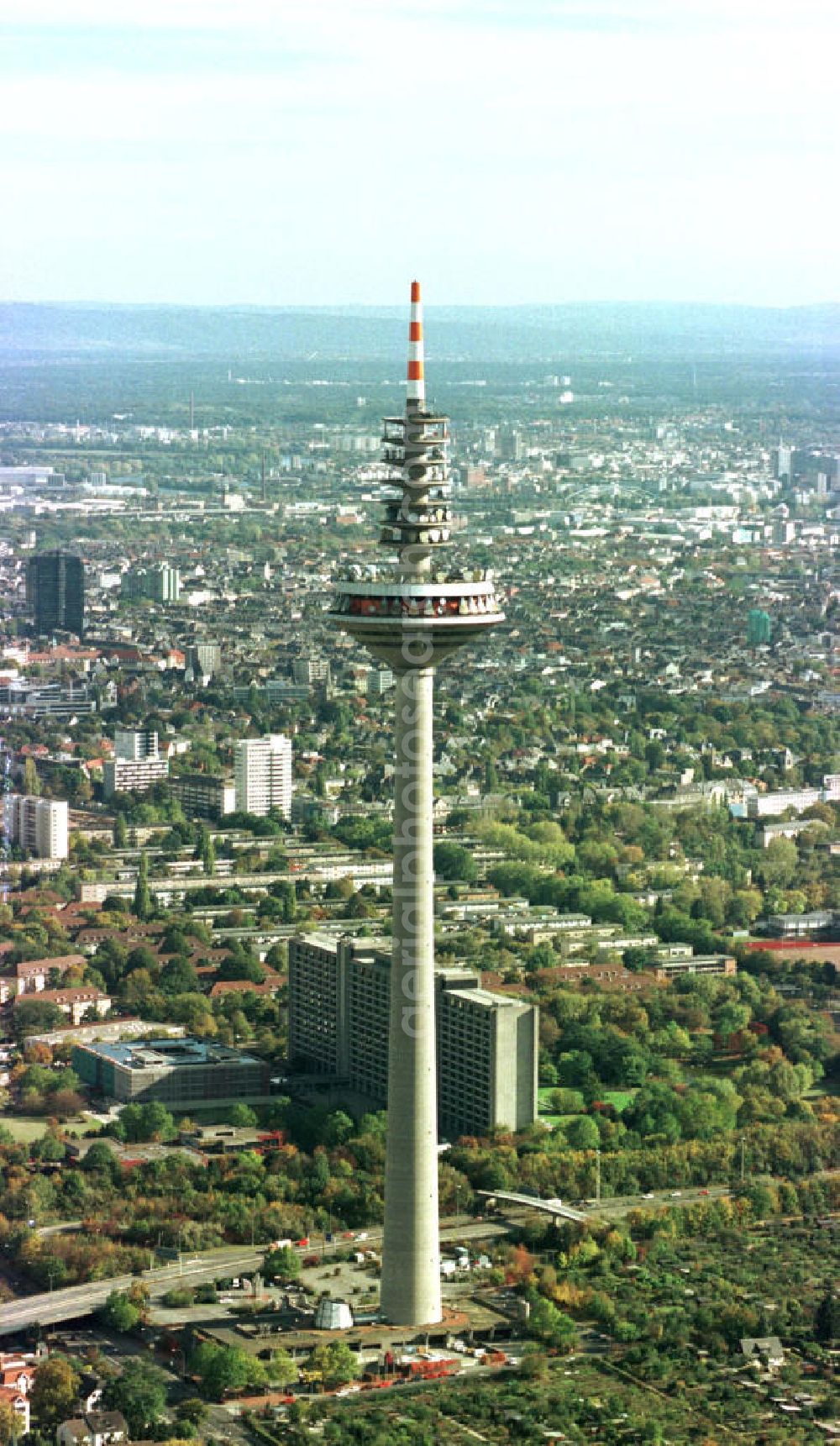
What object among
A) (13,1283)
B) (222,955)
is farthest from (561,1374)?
(222,955)

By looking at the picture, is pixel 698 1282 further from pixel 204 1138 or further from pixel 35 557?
pixel 35 557

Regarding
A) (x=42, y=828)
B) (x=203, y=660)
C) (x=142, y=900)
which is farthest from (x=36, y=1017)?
(x=203, y=660)

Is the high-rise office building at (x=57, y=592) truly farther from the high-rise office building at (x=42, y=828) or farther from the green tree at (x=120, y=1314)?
the green tree at (x=120, y=1314)

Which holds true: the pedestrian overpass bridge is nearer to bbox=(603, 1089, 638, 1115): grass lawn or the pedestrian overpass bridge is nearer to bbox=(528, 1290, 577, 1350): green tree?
bbox=(528, 1290, 577, 1350): green tree

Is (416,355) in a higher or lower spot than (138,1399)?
higher

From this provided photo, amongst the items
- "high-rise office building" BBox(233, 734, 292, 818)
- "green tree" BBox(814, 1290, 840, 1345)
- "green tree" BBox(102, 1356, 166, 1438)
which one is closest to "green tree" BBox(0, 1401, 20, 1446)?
"green tree" BBox(102, 1356, 166, 1438)

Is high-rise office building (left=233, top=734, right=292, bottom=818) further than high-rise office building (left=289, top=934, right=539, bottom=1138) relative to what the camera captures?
Yes

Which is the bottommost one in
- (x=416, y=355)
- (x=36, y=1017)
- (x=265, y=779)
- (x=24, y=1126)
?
(x=265, y=779)

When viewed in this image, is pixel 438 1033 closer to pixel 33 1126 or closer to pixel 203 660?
pixel 33 1126
